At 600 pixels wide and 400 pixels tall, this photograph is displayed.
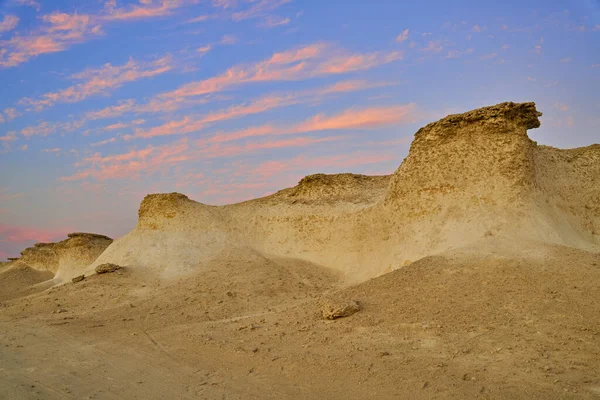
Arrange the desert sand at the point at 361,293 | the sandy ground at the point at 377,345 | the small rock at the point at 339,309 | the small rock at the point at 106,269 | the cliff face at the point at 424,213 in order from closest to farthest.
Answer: the sandy ground at the point at 377,345
the desert sand at the point at 361,293
the small rock at the point at 339,309
the cliff face at the point at 424,213
the small rock at the point at 106,269

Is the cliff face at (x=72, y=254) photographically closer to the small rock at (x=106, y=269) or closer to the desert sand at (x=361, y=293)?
the desert sand at (x=361, y=293)

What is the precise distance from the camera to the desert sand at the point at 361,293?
6.32 meters

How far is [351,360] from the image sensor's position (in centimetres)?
690

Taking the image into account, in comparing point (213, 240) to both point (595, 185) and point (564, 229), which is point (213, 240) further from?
point (595, 185)

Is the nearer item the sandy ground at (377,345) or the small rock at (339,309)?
the sandy ground at (377,345)

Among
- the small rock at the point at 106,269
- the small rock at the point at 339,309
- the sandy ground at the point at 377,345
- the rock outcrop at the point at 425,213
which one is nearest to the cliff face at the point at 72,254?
the rock outcrop at the point at 425,213

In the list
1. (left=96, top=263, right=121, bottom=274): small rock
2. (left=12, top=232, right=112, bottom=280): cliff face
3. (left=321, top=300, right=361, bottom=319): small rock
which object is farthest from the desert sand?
(left=12, top=232, right=112, bottom=280): cliff face

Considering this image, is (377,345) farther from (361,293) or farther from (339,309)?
(361,293)

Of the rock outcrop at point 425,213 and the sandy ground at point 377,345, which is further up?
the rock outcrop at point 425,213

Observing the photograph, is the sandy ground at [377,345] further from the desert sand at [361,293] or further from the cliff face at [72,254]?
the cliff face at [72,254]

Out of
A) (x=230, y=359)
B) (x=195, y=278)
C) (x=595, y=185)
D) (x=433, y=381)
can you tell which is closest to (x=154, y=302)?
(x=195, y=278)

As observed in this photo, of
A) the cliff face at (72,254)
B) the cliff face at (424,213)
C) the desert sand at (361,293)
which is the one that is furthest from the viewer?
the cliff face at (72,254)

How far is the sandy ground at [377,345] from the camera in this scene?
19.3 ft

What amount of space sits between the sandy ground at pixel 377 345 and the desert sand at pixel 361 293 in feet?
0.12
